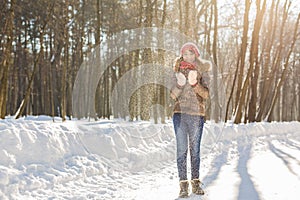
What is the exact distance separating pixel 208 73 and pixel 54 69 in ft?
99.6

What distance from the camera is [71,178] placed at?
17.7ft

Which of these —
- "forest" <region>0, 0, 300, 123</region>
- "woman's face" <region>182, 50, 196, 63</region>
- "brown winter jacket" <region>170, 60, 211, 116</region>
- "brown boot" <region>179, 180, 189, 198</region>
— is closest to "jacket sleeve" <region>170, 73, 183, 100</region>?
"brown winter jacket" <region>170, 60, 211, 116</region>

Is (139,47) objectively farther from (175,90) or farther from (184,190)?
(184,190)

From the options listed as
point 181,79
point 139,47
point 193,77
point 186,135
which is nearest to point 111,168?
point 186,135

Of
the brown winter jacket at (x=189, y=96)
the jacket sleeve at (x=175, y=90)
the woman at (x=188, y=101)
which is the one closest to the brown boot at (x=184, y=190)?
the woman at (x=188, y=101)

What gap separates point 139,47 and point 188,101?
18.3 metres

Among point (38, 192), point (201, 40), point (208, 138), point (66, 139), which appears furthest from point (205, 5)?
point (38, 192)

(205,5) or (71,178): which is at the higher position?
(205,5)

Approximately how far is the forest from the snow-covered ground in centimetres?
386

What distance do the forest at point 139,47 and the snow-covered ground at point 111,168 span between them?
12.7 ft

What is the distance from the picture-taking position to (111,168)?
644cm

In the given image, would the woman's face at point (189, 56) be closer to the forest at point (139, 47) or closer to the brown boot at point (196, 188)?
the brown boot at point (196, 188)

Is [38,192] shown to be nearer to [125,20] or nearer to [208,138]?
[208,138]

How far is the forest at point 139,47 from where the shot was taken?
17.5 meters
